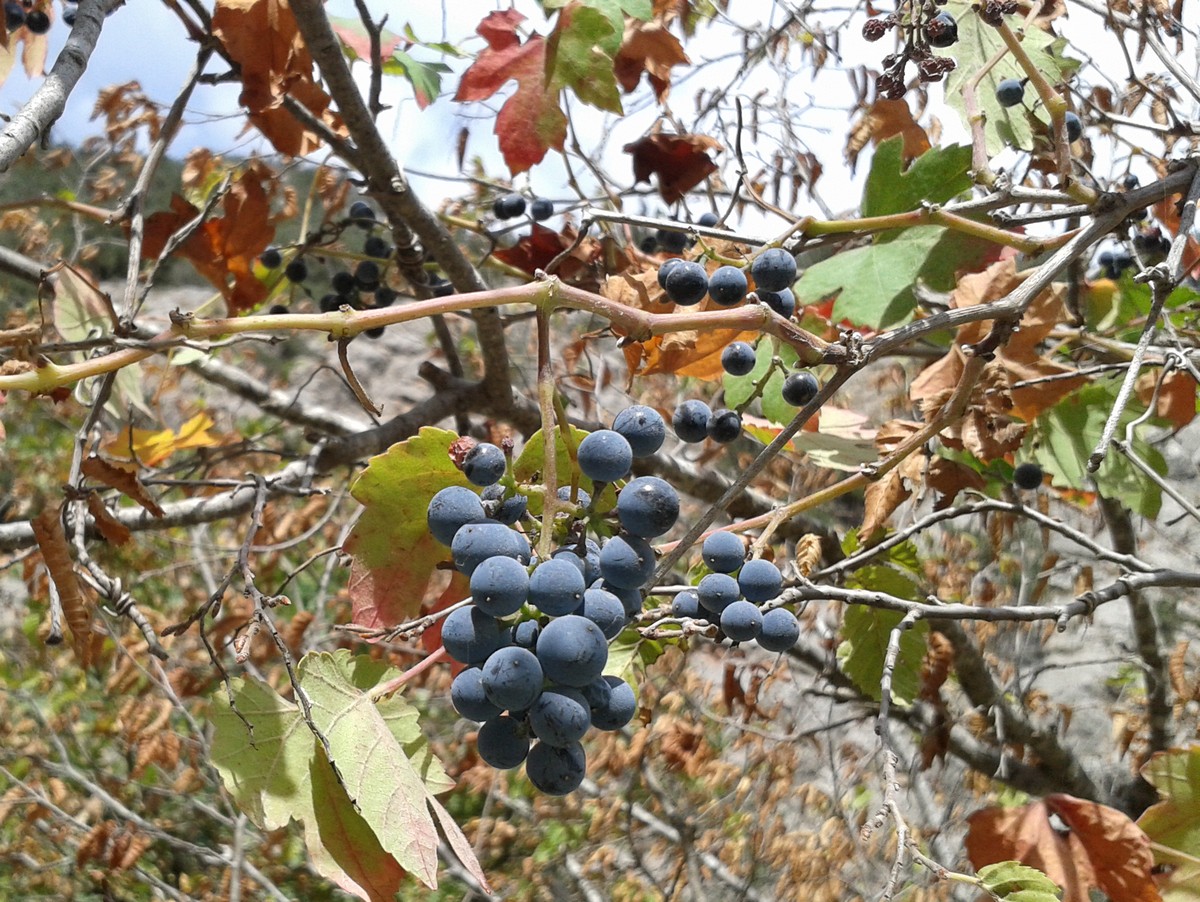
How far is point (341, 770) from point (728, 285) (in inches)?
24.9

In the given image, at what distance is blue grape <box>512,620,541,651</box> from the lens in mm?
719

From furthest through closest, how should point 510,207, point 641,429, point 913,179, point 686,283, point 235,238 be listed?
point 510,207 < point 235,238 < point 913,179 < point 686,283 < point 641,429

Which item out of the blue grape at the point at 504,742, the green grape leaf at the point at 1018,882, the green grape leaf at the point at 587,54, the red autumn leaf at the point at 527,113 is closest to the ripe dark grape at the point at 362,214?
the red autumn leaf at the point at 527,113

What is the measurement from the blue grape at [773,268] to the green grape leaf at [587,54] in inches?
19.2

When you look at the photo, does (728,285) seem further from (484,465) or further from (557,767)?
(557,767)

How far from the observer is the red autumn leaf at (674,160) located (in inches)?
71.0

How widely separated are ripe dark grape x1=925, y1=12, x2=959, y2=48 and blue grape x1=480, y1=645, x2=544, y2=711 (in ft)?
3.11

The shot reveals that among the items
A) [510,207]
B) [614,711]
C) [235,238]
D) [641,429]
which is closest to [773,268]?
[641,429]

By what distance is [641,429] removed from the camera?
0.78m

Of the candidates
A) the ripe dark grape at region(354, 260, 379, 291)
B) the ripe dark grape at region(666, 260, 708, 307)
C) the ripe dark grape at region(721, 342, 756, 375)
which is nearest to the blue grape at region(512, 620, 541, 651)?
the ripe dark grape at region(666, 260, 708, 307)

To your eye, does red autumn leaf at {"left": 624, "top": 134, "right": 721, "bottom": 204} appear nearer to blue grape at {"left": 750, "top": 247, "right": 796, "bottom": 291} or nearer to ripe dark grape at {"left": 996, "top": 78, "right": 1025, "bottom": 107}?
ripe dark grape at {"left": 996, "top": 78, "right": 1025, "bottom": 107}

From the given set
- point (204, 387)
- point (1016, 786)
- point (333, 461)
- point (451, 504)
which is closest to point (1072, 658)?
point (1016, 786)

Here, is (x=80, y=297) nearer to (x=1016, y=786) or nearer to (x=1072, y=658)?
(x=1016, y=786)

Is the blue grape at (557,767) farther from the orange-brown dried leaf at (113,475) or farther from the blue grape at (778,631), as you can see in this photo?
the orange-brown dried leaf at (113,475)
